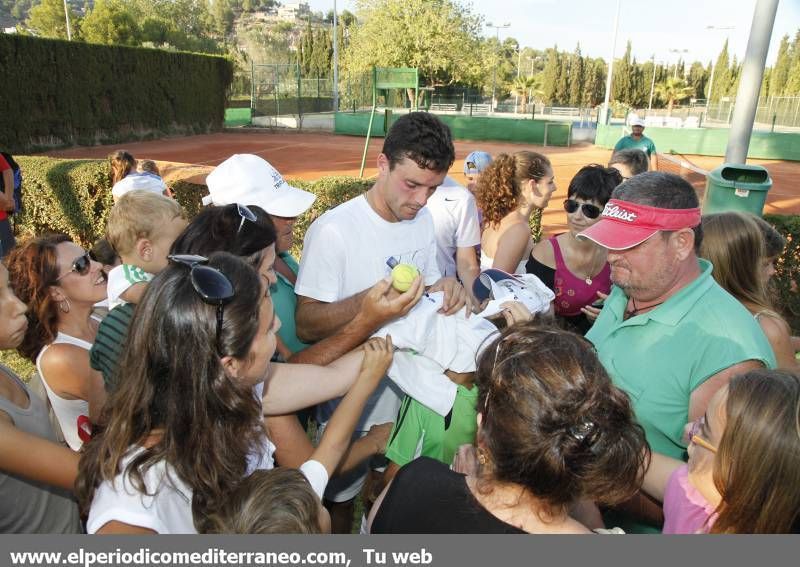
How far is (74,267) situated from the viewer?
2.67m

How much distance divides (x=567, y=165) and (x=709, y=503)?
76.4ft

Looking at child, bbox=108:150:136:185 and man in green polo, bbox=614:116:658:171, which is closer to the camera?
child, bbox=108:150:136:185

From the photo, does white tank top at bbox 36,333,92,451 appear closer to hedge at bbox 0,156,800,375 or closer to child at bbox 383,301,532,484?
child at bbox 383,301,532,484

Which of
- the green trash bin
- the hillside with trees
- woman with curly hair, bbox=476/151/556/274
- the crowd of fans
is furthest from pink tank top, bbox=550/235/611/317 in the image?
the hillside with trees

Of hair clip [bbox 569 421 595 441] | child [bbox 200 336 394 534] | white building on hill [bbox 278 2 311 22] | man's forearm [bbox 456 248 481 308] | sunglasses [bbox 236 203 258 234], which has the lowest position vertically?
man's forearm [bbox 456 248 481 308]

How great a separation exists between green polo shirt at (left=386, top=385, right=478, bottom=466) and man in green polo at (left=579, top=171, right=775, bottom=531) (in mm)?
590

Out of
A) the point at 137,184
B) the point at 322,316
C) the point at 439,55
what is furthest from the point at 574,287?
the point at 439,55

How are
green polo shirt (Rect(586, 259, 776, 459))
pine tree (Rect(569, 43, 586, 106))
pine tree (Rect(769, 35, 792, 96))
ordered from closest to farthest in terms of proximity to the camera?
green polo shirt (Rect(586, 259, 776, 459))
pine tree (Rect(769, 35, 792, 96))
pine tree (Rect(569, 43, 586, 106))

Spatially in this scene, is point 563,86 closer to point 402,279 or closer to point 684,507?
point 402,279

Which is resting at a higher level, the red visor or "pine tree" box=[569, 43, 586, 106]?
"pine tree" box=[569, 43, 586, 106]

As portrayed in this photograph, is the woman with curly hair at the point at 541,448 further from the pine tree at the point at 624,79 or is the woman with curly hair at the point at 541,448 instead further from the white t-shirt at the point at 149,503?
the pine tree at the point at 624,79

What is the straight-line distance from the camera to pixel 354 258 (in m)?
2.62

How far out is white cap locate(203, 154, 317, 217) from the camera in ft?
9.05
